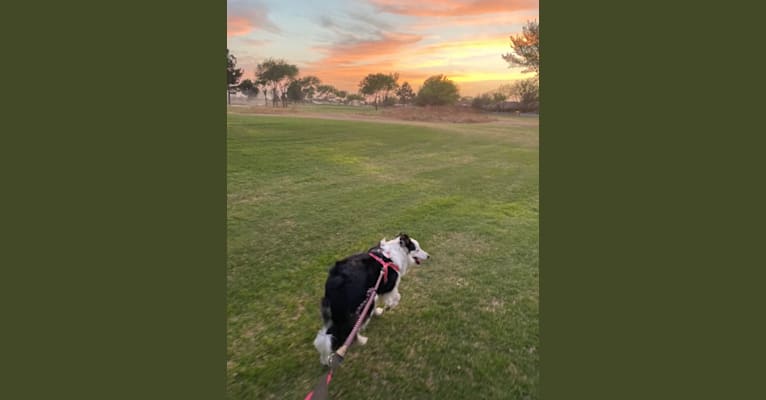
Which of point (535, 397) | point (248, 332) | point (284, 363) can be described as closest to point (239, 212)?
point (248, 332)

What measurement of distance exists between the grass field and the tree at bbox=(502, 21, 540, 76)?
2.71 ft

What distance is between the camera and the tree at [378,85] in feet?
14.9

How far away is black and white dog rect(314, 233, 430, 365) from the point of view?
294 cm

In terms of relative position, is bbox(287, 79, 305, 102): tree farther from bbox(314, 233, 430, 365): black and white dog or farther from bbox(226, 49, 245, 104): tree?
bbox(314, 233, 430, 365): black and white dog

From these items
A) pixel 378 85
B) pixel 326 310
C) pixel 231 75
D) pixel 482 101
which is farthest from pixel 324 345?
pixel 482 101

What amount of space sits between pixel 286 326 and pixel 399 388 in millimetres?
1096

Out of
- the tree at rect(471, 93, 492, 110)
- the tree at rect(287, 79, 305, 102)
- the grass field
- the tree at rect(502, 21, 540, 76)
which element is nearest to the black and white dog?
the grass field

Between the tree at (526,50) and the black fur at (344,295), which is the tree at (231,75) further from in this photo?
the tree at (526,50)

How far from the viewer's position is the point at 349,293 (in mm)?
3021

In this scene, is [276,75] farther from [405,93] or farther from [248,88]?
[405,93]

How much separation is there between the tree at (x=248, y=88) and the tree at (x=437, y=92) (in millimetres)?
1924

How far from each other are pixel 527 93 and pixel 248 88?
11.0 ft

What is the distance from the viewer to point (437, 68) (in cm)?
463

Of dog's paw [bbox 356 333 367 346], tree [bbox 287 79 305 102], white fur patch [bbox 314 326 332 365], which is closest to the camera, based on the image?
white fur patch [bbox 314 326 332 365]
